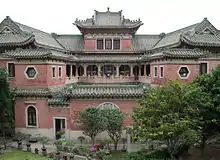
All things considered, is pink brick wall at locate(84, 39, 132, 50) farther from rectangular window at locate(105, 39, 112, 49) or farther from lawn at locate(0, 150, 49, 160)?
lawn at locate(0, 150, 49, 160)

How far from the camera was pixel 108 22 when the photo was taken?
32750mm

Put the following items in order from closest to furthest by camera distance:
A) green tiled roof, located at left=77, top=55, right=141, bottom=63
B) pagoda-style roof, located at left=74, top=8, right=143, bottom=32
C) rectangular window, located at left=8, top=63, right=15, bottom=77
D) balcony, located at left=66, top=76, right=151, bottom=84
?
rectangular window, located at left=8, top=63, right=15, bottom=77
green tiled roof, located at left=77, top=55, right=141, bottom=63
balcony, located at left=66, top=76, right=151, bottom=84
pagoda-style roof, located at left=74, top=8, right=143, bottom=32

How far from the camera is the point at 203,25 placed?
26062 mm

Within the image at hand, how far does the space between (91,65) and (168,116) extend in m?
20.5

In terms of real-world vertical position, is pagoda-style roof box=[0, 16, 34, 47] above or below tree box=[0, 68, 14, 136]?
above

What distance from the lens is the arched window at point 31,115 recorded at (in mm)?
20594

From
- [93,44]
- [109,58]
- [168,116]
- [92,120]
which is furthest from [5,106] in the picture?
[93,44]

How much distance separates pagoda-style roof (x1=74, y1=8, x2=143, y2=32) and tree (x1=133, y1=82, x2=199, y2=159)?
757 inches

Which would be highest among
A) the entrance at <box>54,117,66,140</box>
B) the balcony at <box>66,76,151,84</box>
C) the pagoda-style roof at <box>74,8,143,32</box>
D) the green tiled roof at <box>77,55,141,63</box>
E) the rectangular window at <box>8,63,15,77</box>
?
the pagoda-style roof at <box>74,8,143,32</box>

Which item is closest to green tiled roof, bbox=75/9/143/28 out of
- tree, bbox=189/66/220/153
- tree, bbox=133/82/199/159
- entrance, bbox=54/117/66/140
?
entrance, bbox=54/117/66/140

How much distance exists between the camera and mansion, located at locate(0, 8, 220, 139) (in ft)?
63.2

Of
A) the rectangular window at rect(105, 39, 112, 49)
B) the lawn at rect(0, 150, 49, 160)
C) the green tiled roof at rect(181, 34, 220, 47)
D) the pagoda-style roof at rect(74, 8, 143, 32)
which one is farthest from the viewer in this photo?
the rectangular window at rect(105, 39, 112, 49)

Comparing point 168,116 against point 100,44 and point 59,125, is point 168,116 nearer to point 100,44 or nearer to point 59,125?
point 59,125

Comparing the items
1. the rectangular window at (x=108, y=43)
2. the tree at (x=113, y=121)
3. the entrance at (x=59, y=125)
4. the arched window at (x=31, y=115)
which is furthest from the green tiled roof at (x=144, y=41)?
the tree at (x=113, y=121)
